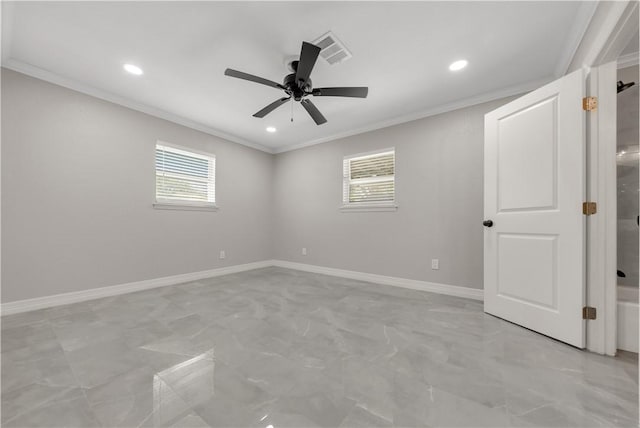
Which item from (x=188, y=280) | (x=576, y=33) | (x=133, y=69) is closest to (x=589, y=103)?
(x=576, y=33)

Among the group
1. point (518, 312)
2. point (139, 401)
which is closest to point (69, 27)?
point (139, 401)

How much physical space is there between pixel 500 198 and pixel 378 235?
1.71 meters

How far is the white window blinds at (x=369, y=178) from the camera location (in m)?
3.74

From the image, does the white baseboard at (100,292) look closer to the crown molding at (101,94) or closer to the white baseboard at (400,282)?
the white baseboard at (400,282)

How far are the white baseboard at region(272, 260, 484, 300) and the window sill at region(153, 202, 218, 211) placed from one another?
1.91 meters

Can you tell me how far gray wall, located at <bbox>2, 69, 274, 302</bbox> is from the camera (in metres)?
2.39

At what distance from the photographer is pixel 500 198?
7.66 ft

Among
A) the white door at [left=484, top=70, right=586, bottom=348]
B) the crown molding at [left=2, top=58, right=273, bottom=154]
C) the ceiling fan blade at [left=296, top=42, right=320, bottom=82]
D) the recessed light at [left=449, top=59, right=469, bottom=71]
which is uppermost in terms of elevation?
the recessed light at [left=449, top=59, right=469, bottom=71]

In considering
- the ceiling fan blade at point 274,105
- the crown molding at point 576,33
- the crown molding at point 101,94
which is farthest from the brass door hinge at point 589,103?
the crown molding at point 101,94

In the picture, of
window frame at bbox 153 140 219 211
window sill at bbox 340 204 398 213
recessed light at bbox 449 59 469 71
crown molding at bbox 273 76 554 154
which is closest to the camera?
recessed light at bbox 449 59 469 71

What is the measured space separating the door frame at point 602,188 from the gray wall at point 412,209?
115 cm

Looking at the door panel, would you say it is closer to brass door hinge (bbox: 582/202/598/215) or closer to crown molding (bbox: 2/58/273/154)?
brass door hinge (bbox: 582/202/598/215)

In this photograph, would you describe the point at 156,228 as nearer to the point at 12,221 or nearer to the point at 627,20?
the point at 12,221

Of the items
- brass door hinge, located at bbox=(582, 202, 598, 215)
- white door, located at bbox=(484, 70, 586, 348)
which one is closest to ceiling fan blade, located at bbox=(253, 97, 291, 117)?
white door, located at bbox=(484, 70, 586, 348)
